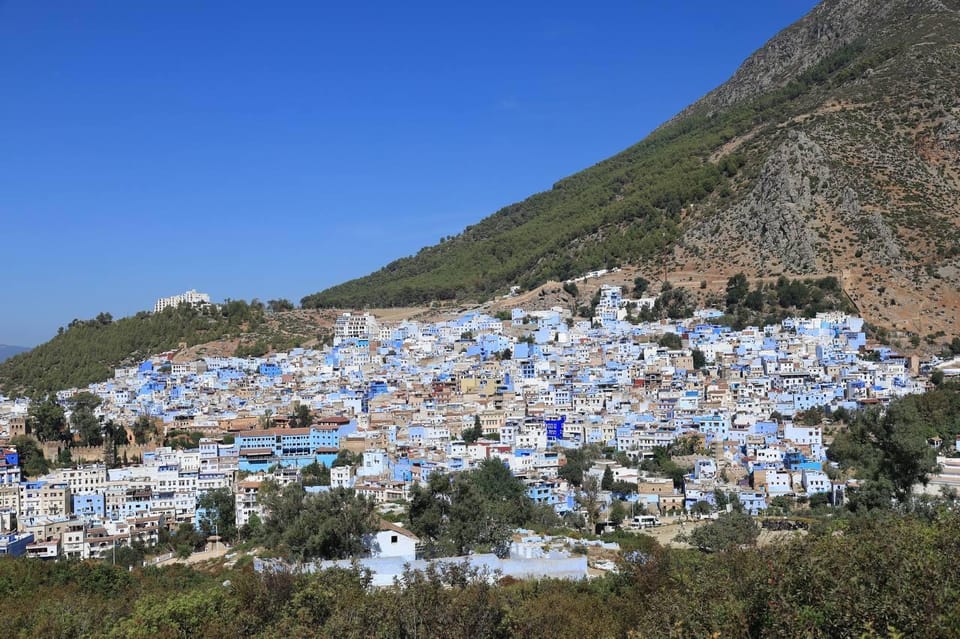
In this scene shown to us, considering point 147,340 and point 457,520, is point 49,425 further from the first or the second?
point 457,520

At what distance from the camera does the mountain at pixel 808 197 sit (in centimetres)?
4306

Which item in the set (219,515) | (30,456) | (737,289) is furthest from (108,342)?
(737,289)

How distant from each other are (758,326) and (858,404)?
10496 millimetres

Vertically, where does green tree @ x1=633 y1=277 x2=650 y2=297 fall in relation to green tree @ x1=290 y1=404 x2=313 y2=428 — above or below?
above

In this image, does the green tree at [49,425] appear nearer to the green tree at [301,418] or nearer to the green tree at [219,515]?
the green tree at [301,418]

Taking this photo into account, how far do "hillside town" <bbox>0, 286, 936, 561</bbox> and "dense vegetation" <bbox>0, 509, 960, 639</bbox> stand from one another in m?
5.18

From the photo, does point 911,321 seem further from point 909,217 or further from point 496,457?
point 496,457

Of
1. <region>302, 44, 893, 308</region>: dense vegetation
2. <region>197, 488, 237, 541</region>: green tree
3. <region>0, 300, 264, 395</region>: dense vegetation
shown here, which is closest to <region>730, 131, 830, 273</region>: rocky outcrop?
<region>302, 44, 893, 308</region>: dense vegetation

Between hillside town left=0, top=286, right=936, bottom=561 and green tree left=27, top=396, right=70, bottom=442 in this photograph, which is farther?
green tree left=27, top=396, right=70, bottom=442

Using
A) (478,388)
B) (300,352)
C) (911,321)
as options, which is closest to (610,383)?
(478,388)

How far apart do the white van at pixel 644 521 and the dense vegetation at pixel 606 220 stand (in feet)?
94.9

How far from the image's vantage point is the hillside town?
80.8 feet

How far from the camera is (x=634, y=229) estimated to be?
54219mm

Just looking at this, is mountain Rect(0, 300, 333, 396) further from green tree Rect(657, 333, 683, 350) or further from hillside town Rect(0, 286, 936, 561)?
green tree Rect(657, 333, 683, 350)
